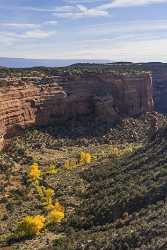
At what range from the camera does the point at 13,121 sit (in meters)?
75.6

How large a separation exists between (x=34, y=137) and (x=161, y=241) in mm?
49828

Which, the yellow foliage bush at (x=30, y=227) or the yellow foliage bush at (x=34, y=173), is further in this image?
the yellow foliage bush at (x=34, y=173)

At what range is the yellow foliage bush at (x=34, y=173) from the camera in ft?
198

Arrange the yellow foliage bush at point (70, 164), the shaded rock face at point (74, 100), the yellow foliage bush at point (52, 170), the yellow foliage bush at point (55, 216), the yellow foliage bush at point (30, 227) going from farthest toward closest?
1. the shaded rock face at point (74, 100)
2. the yellow foliage bush at point (70, 164)
3. the yellow foliage bush at point (52, 170)
4. the yellow foliage bush at point (55, 216)
5. the yellow foliage bush at point (30, 227)

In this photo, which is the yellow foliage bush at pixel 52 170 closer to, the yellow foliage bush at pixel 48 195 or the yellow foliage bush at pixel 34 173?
the yellow foliage bush at pixel 34 173

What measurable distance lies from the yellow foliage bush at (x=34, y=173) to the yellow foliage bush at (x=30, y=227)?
1685 centimetres

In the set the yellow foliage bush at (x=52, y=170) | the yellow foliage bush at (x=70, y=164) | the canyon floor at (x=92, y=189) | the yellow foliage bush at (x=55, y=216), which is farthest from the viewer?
the yellow foliage bush at (x=70, y=164)

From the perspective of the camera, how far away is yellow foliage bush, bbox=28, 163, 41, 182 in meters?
60.5

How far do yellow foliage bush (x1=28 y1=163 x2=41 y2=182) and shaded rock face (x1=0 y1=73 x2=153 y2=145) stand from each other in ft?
31.9

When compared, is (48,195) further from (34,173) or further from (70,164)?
(70,164)

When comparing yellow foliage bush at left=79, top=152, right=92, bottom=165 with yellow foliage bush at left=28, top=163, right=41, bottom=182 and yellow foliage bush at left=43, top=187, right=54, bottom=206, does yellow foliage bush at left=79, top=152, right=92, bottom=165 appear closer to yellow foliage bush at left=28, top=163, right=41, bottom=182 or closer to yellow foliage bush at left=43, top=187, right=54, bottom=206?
yellow foliage bush at left=28, top=163, right=41, bottom=182

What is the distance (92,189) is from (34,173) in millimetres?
10054

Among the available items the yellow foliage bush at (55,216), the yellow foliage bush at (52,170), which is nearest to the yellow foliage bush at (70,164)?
the yellow foliage bush at (52,170)

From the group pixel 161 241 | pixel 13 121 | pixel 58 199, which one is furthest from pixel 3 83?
pixel 161 241
